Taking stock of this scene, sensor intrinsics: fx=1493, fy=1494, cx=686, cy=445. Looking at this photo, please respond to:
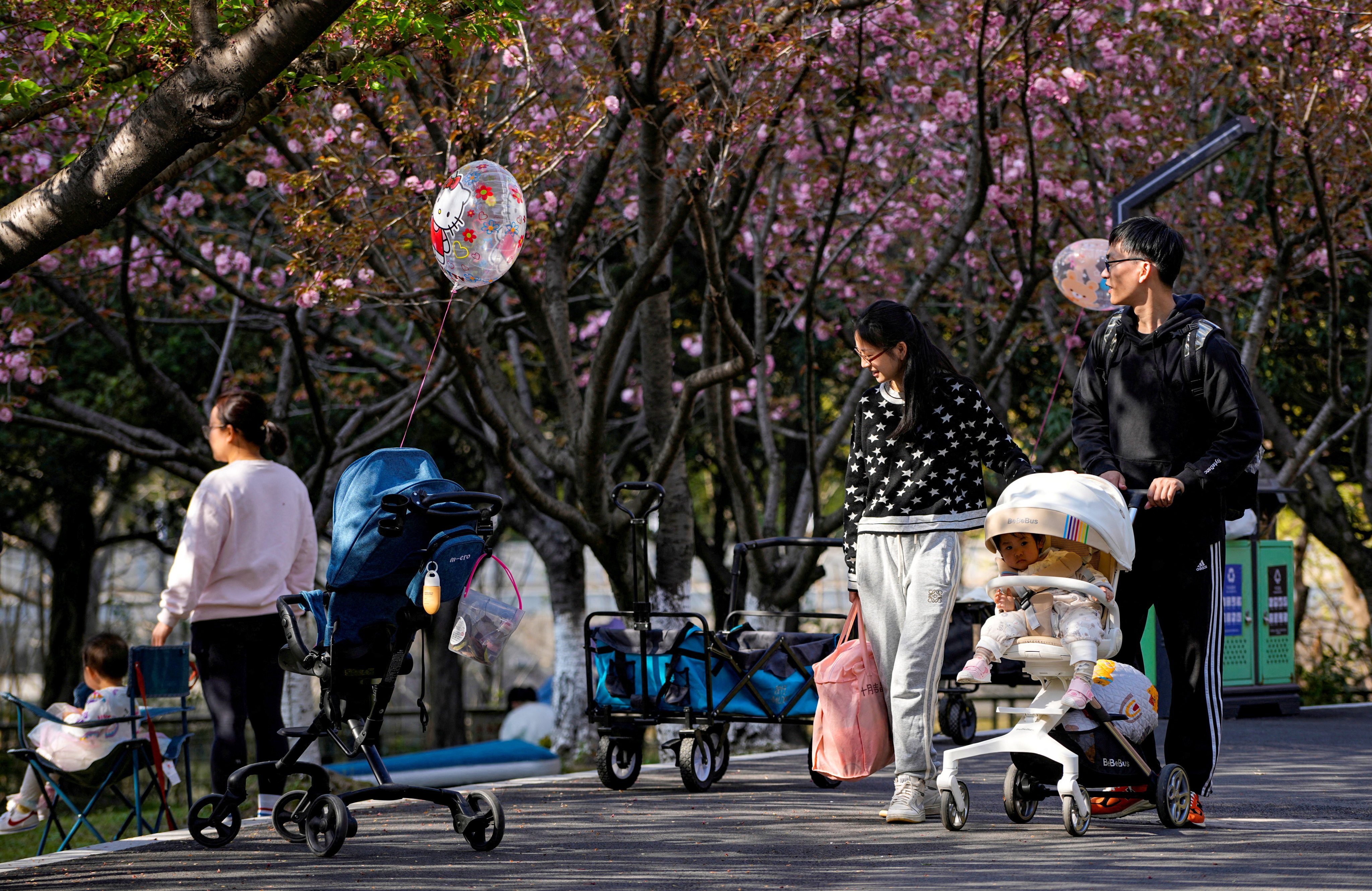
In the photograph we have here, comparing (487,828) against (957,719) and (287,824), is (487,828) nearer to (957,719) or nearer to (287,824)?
(287,824)

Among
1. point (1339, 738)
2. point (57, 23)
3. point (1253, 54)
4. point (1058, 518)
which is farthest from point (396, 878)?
point (1253, 54)

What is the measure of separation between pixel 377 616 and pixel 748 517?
22.7 ft

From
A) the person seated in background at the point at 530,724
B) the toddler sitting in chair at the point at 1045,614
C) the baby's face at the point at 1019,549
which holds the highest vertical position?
the baby's face at the point at 1019,549

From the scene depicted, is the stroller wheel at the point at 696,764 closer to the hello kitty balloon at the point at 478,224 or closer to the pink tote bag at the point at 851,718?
the pink tote bag at the point at 851,718

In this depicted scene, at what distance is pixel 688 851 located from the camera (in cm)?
498

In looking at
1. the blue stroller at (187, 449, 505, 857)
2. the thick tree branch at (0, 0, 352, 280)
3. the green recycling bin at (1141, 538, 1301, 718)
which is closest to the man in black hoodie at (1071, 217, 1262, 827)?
the blue stroller at (187, 449, 505, 857)

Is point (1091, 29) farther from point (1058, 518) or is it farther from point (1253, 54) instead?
point (1058, 518)

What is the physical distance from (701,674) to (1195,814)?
2312 mm

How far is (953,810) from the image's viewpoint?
5.20m

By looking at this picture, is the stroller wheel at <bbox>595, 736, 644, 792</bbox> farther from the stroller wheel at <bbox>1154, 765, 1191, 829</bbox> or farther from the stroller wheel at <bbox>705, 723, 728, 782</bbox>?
the stroller wheel at <bbox>1154, 765, 1191, 829</bbox>

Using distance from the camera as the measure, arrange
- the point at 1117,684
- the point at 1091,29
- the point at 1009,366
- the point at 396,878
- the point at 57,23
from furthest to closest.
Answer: the point at 1009,366, the point at 1091,29, the point at 57,23, the point at 1117,684, the point at 396,878

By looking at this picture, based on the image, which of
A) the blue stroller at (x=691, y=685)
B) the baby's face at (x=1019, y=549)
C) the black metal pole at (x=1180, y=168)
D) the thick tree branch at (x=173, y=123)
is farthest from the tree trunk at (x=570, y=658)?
the thick tree branch at (x=173, y=123)

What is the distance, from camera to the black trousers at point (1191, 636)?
5215mm

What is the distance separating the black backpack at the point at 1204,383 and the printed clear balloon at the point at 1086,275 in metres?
4.25
